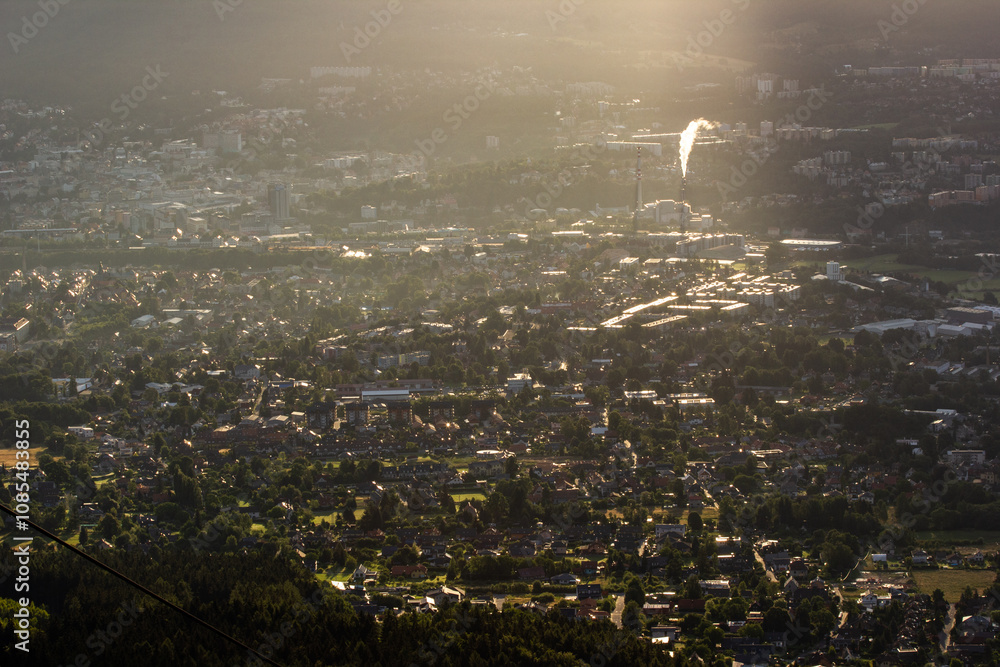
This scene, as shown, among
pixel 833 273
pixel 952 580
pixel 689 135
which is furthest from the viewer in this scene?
pixel 689 135

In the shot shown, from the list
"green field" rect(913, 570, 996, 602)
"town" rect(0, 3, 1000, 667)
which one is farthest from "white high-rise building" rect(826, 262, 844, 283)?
"green field" rect(913, 570, 996, 602)

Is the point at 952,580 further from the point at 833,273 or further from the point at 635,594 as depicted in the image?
the point at 833,273

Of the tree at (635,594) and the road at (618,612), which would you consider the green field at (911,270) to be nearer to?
the tree at (635,594)

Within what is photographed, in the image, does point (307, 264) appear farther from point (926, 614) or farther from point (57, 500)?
point (926, 614)

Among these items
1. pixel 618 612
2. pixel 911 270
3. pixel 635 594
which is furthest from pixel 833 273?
pixel 618 612

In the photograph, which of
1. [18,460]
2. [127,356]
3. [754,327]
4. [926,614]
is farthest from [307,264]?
[926,614]

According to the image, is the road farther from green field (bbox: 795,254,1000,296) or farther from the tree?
green field (bbox: 795,254,1000,296)
